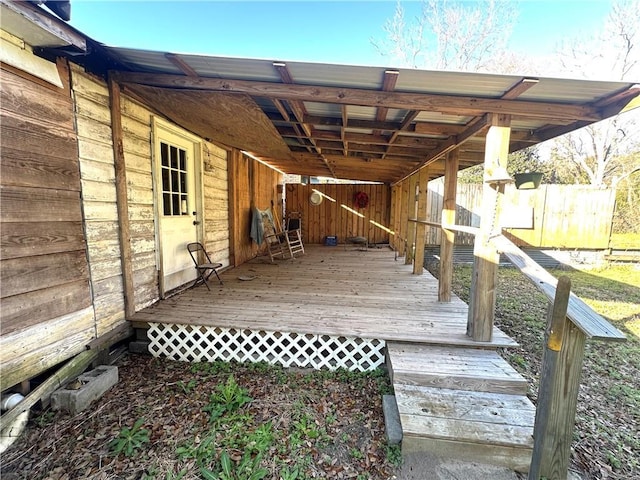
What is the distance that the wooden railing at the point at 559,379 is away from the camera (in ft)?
4.19

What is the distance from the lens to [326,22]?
6.26m

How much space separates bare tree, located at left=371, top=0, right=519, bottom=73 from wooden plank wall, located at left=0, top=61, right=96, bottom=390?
10474 mm

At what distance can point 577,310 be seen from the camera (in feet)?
4.31

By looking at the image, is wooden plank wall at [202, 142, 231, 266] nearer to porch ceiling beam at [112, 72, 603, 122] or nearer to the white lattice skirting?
the white lattice skirting

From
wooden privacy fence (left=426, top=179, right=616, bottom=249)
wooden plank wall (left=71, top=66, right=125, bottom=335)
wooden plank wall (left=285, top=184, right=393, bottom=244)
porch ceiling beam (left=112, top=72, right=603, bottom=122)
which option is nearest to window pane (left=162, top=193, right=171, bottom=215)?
wooden plank wall (left=71, top=66, right=125, bottom=335)

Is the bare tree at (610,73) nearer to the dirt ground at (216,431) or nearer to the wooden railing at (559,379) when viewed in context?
the wooden railing at (559,379)

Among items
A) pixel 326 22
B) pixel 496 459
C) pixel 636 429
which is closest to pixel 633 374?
pixel 636 429

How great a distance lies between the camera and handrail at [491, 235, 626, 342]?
3.63 ft

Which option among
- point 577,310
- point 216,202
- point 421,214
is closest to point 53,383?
point 216,202

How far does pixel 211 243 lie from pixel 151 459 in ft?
10.5

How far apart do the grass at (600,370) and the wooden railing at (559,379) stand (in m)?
0.49

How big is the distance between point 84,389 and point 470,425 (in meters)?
2.60

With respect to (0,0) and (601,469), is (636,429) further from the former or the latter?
(0,0)

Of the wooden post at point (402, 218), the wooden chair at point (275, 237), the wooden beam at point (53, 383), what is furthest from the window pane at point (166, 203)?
the wooden post at point (402, 218)
